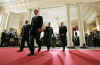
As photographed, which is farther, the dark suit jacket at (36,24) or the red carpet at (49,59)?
the dark suit jacket at (36,24)

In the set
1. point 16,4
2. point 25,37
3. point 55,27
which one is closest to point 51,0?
point 16,4

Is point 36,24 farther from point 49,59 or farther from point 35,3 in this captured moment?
point 35,3

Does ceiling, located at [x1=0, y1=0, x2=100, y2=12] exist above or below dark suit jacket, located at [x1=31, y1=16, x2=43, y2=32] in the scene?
above

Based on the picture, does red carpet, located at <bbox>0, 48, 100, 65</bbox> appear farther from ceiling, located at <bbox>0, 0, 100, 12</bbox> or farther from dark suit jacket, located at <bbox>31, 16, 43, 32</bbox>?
ceiling, located at <bbox>0, 0, 100, 12</bbox>

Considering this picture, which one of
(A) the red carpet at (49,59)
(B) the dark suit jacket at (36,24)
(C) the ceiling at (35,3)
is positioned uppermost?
(C) the ceiling at (35,3)

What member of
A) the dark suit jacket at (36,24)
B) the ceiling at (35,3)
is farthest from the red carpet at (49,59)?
the ceiling at (35,3)

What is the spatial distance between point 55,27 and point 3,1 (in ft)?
27.9

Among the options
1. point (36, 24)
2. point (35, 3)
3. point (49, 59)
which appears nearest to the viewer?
point (49, 59)

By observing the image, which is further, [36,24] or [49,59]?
[36,24]

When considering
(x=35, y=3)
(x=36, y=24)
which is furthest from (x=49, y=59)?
(x=35, y=3)

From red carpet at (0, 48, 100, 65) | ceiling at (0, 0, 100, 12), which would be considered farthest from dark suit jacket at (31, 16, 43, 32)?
ceiling at (0, 0, 100, 12)

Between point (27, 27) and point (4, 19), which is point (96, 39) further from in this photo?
point (4, 19)

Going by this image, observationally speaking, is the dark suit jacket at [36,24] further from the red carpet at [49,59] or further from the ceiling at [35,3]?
the ceiling at [35,3]

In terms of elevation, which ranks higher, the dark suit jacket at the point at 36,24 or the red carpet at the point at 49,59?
the dark suit jacket at the point at 36,24
